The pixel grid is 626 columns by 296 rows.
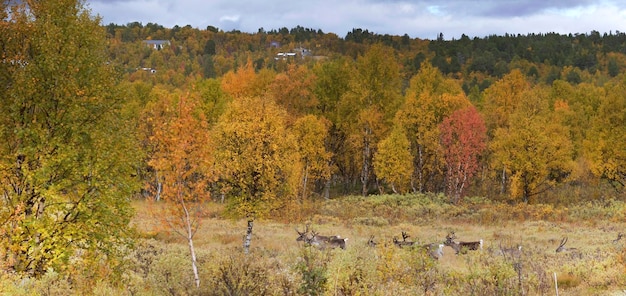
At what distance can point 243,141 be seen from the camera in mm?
24703

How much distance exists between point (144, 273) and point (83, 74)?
25.9 ft

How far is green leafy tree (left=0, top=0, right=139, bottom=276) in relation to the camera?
1498cm

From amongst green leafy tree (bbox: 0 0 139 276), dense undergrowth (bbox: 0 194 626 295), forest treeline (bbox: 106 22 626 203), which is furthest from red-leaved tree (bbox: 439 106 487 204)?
green leafy tree (bbox: 0 0 139 276)

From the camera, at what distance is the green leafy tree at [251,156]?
80.3 feet

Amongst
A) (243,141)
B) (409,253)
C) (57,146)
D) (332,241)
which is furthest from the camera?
(332,241)

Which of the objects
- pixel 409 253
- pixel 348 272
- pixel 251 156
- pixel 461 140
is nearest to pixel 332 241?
pixel 251 156

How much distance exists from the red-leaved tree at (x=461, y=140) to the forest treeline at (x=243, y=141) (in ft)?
0.44

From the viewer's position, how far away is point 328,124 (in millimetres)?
46906

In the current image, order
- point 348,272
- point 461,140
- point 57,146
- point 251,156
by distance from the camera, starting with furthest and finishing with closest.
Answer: point 461,140 < point 251,156 < point 57,146 < point 348,272

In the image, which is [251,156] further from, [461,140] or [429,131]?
[429,131]

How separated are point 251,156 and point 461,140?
22943mm

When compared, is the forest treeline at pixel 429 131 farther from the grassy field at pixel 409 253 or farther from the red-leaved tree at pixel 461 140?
the grassy field at pixel 409 253

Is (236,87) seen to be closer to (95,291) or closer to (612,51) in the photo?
(95,291)

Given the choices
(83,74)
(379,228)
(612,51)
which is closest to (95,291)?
(83,74)
